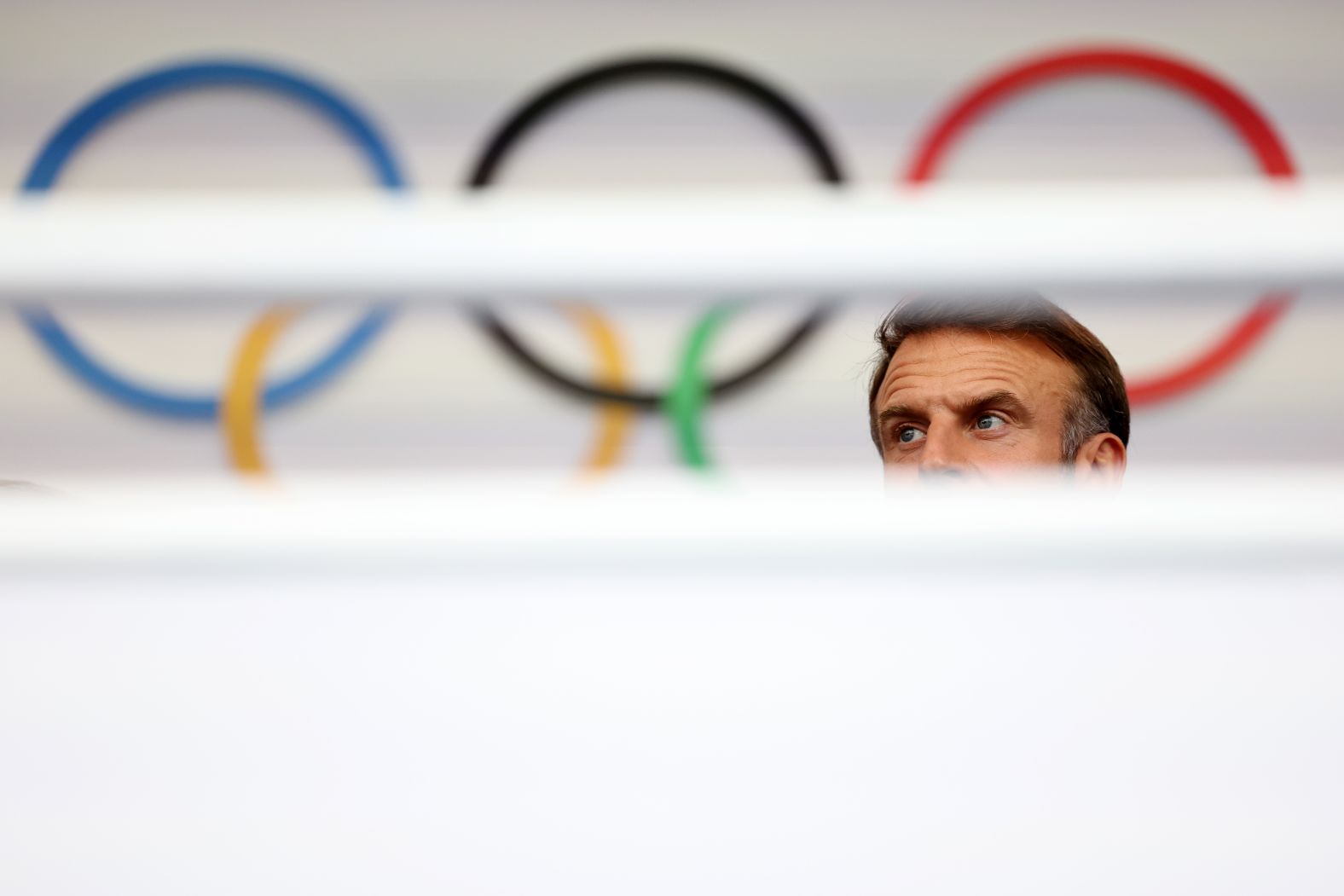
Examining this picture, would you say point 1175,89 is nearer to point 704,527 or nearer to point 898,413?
point 898,413

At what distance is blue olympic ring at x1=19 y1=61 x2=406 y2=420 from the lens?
2.02 meters

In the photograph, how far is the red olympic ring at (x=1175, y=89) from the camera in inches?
78.6

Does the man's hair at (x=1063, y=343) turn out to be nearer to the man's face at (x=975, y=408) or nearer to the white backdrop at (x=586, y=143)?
the man's face at (x=975, y=408)

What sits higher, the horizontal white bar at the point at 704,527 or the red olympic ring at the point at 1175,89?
the red olympic ring at the point at 1175,89

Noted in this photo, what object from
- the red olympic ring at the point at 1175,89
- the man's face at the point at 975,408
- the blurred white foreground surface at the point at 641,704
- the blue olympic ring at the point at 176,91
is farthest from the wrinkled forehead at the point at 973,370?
the blue olympic ring at the point at 176,91

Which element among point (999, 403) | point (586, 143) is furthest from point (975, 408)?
A: point (586, 143)

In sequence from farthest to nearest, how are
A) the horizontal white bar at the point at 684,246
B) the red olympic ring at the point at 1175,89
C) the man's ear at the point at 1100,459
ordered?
the red olympic ring at the point at 1175,89
the man's ear at the point at 1100,459
the horizontal white bar at the point at 684,246

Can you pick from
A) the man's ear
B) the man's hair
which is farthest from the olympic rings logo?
the man's ear

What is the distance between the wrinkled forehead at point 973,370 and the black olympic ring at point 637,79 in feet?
2.83

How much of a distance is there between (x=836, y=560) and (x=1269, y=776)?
12cm

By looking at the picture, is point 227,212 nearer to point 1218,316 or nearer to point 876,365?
point 876,365

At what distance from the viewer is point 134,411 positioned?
2.07 meters

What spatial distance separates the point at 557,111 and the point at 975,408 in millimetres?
1178

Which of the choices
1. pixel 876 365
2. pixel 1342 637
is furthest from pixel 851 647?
pixel 876 365
